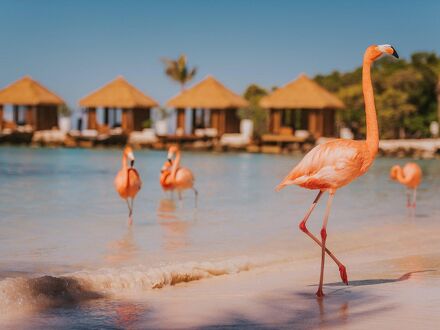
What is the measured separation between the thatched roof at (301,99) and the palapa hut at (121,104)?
9572 mm

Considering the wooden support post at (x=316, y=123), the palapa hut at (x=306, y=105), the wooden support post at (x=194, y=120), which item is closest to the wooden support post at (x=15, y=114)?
the wooden support post at (x=194, y=120)

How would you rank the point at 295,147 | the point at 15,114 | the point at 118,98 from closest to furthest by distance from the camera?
the point at 295,147 → the point at 118,98 → the point at 15,114

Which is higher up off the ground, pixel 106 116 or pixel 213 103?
pixel 213 103

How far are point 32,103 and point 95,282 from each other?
172 ft

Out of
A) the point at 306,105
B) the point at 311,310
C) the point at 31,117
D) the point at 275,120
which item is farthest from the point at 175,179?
the point at 31,117

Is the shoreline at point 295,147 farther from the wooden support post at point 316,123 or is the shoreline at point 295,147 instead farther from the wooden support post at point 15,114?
the wooden support post at point 15,114

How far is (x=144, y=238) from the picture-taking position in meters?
11.6

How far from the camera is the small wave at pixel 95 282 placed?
22.0 ft

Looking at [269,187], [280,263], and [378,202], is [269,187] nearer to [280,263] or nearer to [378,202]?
[378,202]

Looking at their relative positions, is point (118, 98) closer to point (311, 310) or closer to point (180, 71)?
point (180, 71)

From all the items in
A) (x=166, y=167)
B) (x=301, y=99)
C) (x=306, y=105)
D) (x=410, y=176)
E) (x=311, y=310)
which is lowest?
(x=311, y=310)

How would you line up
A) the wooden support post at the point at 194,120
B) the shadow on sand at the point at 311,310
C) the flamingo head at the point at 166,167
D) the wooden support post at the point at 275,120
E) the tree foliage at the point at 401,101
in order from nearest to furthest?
1. the shadow on sand at the point at 311,310
2. the flamingo head at the point at 166,167
3. the tree foliage at the point at 401,101
4. the wooden support post at the point at 275,120
5. the wooden support post at the point at 194,120

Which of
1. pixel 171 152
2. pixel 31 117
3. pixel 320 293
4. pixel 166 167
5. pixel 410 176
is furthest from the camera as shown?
pixel 31 117

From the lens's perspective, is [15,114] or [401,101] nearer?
[401,101]
